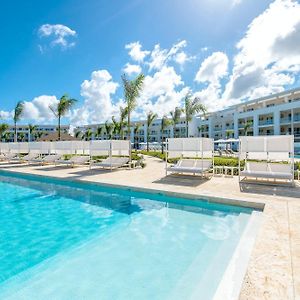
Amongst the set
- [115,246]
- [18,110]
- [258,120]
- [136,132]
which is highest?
[18,110]

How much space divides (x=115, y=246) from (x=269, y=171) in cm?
749

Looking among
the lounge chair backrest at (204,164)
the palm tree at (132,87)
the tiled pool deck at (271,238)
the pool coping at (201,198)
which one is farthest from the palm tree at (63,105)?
the tiled pool deck at (271,238)

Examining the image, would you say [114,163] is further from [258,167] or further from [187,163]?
[258,167]

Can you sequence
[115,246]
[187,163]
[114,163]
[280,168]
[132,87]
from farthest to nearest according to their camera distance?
1. [132,87]
2. [114,163]
3. [187,163]
4. [280,168]
5. [115,246]

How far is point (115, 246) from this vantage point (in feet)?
17.3

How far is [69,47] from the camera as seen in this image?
19.9 metres

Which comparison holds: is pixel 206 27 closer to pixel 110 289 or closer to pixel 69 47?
pixel 69 47

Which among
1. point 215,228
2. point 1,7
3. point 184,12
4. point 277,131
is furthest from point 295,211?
point 277,131

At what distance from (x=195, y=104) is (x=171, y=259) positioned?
22954 millimetres

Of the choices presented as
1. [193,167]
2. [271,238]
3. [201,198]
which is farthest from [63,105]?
[271,238]

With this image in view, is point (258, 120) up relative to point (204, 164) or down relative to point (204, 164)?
up

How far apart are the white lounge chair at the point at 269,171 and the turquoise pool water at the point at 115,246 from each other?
9.52ft

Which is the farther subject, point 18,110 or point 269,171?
point 18,110

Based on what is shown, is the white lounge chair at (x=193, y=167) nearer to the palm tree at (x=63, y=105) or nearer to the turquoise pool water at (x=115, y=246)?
the turquoise pool water at (x=115, y=246)
